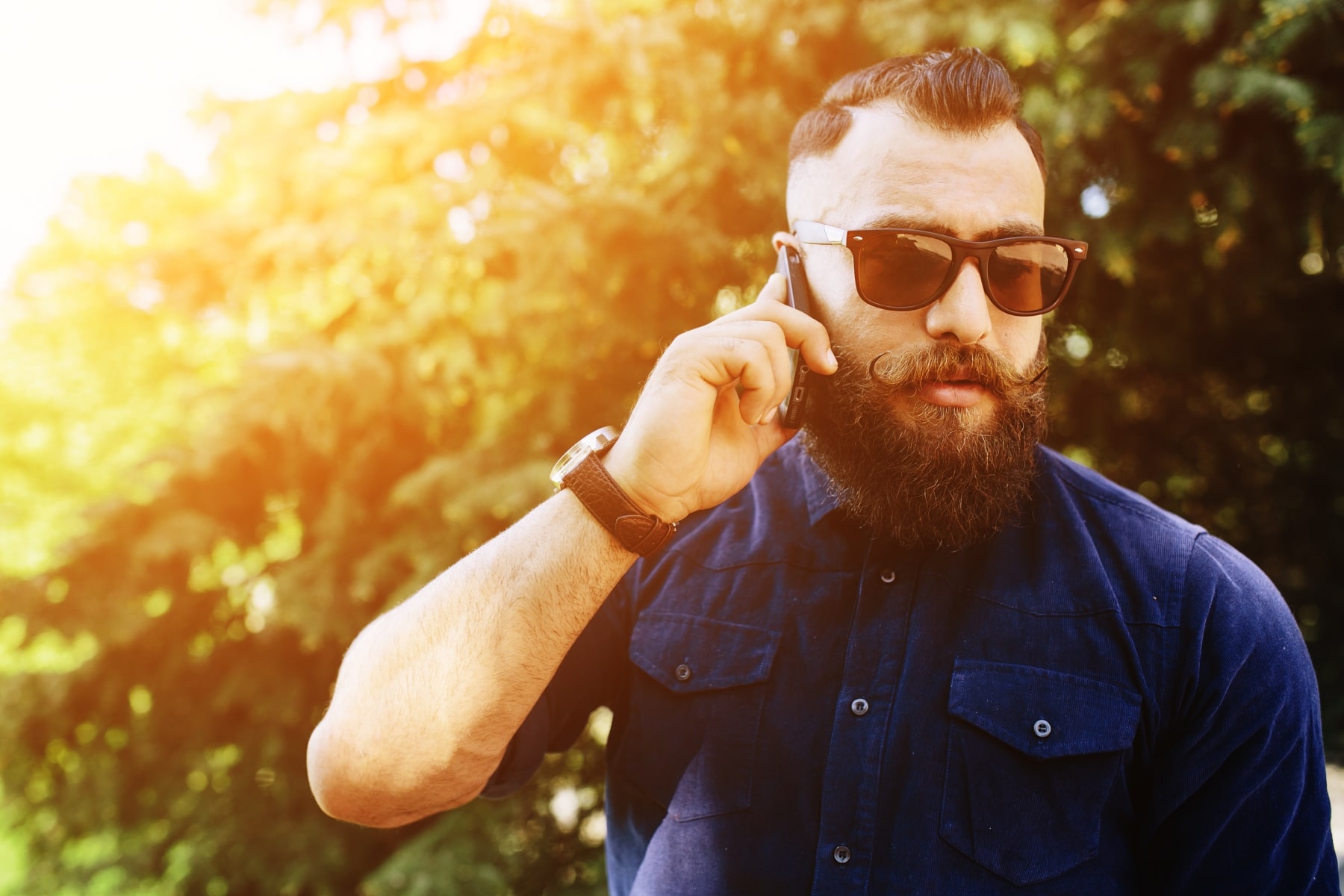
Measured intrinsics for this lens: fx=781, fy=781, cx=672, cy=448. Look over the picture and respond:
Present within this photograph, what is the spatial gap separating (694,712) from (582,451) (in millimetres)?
578

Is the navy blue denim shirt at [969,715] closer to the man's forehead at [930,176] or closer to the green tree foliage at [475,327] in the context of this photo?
the man's forehead at [930,176]

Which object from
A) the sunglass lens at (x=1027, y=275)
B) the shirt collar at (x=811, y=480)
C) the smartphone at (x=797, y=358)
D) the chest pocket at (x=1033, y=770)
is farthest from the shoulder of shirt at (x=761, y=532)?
the sunglass lens at (x=1027, y=275)

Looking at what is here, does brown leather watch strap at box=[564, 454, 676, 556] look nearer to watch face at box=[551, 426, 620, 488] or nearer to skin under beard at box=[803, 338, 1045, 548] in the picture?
watch face at box=[551, 426, 620, 488]

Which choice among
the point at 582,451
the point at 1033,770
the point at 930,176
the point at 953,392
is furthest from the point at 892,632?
the point at 930,176

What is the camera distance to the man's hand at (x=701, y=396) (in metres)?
1.44

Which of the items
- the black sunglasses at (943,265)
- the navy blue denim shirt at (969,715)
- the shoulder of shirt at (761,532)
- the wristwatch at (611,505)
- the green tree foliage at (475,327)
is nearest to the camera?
the navy blue denim shirt at (969,715)

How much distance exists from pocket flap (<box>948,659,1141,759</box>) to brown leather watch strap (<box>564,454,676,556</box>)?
628 mm

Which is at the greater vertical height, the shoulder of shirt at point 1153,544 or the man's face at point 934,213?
the man's face at point 934,213

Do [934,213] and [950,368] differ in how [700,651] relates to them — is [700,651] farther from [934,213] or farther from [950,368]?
[934,213]

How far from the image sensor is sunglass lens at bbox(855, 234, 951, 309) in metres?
1.54

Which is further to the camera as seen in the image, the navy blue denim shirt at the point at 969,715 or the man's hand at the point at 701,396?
the man's hand at the point at 701,396

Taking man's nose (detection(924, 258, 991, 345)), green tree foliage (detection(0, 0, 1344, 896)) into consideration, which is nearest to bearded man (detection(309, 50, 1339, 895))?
man's nose (detection(924, 258, 991, 345))

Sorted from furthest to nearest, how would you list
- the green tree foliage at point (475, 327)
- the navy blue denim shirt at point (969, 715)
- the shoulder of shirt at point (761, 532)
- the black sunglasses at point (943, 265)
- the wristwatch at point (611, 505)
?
the green tree foliage at point (475, 327) < the shoulder of shirt at point (761, 532) < the black sunglasses at point (943, 265) < the wristwatch at point (611, 505) < the navy blue denim shirt at point (969, 715)

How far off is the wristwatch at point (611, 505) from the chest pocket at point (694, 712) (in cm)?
30
